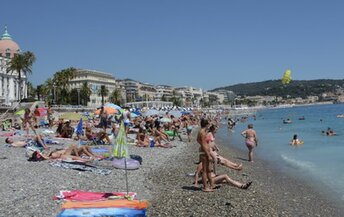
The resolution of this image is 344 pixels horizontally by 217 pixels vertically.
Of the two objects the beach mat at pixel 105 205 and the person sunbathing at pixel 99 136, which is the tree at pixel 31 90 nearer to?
the person sunbathing at pixel 99 136

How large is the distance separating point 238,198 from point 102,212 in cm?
349

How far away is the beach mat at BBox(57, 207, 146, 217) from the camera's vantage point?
606cm

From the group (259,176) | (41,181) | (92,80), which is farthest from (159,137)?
(92,80)

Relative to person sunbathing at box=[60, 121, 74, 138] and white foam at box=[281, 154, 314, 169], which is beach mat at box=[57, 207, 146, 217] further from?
person sunbathing at box=[60, 121, 74, 138]

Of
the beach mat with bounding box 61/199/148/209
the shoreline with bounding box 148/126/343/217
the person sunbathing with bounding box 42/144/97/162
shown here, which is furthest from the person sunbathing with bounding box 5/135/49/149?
the beach mat with bounding box 61/199/148/209

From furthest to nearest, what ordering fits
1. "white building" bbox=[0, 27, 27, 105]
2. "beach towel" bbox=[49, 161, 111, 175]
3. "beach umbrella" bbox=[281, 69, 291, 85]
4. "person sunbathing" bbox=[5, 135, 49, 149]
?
1. "white building" bbox=[0, 27, 27, 105]
2. "beach umbrella" bbox=[281, 69, 291, 85]
3. "person sunbathing" bbox=[5, 135, 49, 149]
4. "beach towel" bbox=[49, 161, 111, 175]

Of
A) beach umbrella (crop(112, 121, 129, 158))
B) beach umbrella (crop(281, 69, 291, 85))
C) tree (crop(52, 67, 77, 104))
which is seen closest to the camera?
beach umbrella (crop(112, 121, 129, 158))

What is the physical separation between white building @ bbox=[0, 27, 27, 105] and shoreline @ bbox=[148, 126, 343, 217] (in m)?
61.6

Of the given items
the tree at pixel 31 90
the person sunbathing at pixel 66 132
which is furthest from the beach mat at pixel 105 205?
the tree at pixel 31 90

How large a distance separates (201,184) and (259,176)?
12.6 ft

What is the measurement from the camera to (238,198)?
8703mm

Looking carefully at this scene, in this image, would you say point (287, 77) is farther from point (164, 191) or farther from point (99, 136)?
point (164, 191)

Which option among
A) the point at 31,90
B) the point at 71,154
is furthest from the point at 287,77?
the point at 31,90

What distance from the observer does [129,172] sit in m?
11.3
